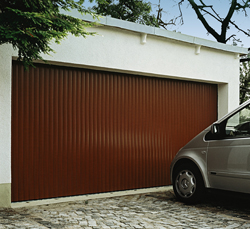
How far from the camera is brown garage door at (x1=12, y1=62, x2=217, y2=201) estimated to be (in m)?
7.18

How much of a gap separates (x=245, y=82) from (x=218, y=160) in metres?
17.2

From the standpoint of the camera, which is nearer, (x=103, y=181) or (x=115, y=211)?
(x=115, y=211)

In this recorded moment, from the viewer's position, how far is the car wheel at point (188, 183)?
679 cm

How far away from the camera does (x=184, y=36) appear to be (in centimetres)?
920

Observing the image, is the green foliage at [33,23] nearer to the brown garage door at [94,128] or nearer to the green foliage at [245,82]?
the brown garage door at [94,128]

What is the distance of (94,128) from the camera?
805 centimetres

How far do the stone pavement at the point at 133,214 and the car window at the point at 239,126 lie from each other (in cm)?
106

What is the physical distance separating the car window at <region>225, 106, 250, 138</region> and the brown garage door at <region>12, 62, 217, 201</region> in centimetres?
265

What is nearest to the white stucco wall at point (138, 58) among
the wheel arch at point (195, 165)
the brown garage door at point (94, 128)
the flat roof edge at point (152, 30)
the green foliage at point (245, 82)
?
the flat roof edge at point (152, 30)

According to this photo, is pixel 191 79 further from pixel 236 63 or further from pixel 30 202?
pixel 30 202

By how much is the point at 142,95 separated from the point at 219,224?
406cm

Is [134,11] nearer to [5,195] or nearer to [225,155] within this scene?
[225,155]

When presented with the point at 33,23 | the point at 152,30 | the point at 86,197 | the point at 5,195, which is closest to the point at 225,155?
the point at 86,197

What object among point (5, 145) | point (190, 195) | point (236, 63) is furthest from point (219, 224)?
point (236, 63)
